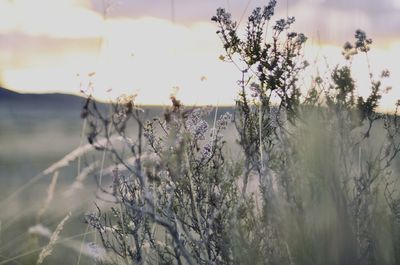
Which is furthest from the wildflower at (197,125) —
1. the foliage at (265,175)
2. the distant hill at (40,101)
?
the distant hill at (40,101)

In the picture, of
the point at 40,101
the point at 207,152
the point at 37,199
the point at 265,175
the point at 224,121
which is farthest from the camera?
the point at 40,101

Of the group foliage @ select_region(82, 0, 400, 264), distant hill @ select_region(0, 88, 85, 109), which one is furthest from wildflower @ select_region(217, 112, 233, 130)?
distant hill @ select_region(0, 88, 85, 109)

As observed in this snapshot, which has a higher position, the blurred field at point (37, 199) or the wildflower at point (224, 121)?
the wildflower at point (224, 121)

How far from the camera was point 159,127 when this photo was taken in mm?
5492

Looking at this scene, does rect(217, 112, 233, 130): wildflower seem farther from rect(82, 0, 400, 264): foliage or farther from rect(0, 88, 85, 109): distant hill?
rect(0, 88, 85, 109): distant hill

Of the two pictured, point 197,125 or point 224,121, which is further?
point 224,121

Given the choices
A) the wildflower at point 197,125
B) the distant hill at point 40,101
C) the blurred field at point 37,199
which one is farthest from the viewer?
the distant hill at point 40,101

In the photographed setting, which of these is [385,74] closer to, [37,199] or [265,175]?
[265,175]

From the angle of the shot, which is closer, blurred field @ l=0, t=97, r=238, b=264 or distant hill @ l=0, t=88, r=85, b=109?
blurred field @ l=0, t=97, r=238, b=264

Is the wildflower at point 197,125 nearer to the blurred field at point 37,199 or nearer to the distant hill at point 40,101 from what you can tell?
the blurred field at point 37,199

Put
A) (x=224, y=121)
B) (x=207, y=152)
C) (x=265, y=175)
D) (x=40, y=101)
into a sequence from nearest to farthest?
(x=265, y=175) → (x=207, y=152) → (x=224, y=121) → (x=40, y=101)

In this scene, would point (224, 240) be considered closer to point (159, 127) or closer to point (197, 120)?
point (197, 120)

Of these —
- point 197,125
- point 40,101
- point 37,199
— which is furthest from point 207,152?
point 40,101

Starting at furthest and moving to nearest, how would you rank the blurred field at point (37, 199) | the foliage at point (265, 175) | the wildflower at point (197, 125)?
the blurred field at point (37, 199)
the wildflower at point (197, 125)
the foliage at point (265, 175)
